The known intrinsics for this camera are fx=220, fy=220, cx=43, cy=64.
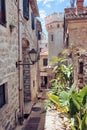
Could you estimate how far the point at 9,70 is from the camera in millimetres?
6398

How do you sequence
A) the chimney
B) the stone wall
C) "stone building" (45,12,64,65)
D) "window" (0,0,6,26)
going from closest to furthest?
the stone wall, "window" (0,0,6,26), the chimney, "stone building" (45,12,64,65)

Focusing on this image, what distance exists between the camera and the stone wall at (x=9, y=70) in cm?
567

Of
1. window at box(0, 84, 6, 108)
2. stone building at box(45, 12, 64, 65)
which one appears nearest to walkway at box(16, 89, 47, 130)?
window at box(0, 84, 6, 108)

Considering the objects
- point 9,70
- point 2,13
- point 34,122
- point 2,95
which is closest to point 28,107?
point 34,122

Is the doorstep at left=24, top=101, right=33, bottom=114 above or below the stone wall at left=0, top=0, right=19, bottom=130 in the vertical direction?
below

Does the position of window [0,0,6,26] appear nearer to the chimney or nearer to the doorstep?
the doorstep

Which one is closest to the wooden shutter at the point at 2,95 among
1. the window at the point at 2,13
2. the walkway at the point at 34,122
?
the window at the point at 2,13

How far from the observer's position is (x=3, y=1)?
590 cm

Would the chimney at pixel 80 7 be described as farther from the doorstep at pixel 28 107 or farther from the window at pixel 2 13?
the window at pixel 2 13

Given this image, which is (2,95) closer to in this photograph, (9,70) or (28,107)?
(9,70)

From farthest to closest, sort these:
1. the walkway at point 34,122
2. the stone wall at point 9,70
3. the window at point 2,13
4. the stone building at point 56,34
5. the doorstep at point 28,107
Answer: the stone building at point 56,34
the doorstep at point 28,107
the walkway at point 34,122
the window at point 2,13
the stone wall at point 9,70

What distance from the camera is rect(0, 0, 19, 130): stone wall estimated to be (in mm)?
5672

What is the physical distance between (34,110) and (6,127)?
226 inches

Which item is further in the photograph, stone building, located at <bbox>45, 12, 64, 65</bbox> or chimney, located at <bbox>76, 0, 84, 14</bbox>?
stone building, located at <bbox>45, 12, 64, 65</bbox>
